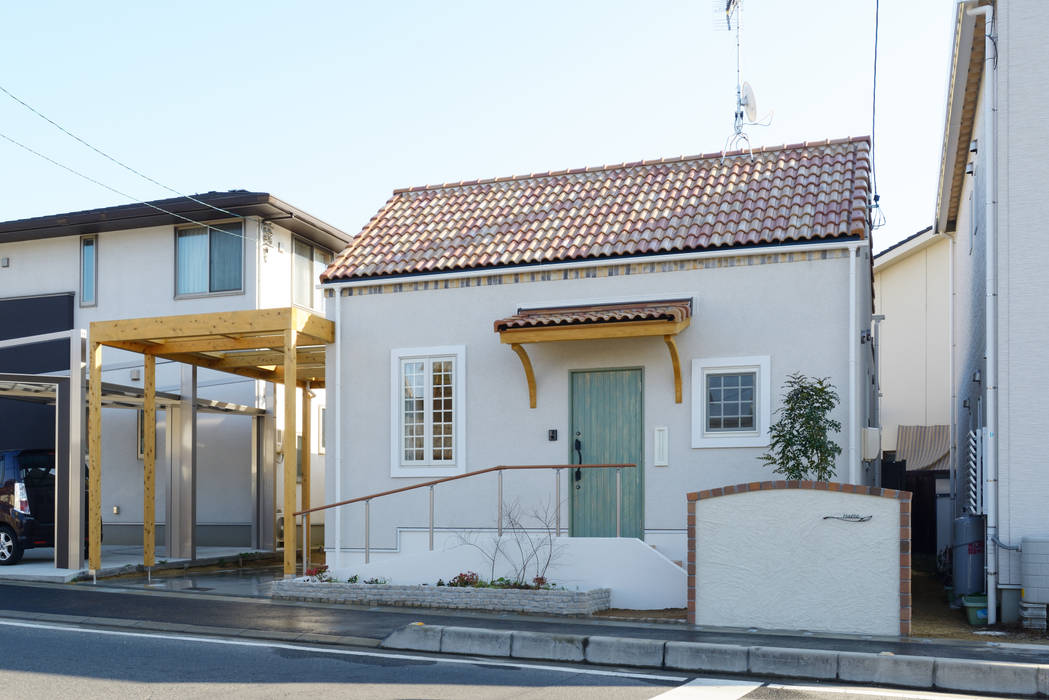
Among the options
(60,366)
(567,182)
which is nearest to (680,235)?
(567,182)

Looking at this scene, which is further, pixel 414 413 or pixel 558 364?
pixel 414 413

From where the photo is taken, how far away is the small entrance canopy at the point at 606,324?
1371 cm

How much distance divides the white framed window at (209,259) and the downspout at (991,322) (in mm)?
13710

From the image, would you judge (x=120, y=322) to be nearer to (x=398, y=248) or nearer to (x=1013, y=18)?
(x=398, y=248)

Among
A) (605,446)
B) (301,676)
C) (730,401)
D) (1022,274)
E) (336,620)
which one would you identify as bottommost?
(336,620)

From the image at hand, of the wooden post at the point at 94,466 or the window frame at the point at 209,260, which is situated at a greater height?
the window frame at the point at 209,260

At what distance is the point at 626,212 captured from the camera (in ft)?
52.4

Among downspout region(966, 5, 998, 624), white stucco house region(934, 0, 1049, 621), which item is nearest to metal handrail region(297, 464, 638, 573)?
downspout region(966, 5, 998, 624)

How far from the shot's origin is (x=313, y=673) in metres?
9.15

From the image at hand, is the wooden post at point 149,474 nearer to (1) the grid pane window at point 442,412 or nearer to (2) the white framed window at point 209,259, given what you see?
(1) the grid pane window at point 442,412

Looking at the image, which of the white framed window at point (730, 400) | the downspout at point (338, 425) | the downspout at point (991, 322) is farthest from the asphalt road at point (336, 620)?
the white framed window at point (730, 400)

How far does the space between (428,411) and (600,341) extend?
269 centimetres

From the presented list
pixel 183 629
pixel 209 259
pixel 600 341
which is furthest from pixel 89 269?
pixel 183 629

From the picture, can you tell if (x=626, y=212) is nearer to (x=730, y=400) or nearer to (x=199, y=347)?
(x=730, y=400)
